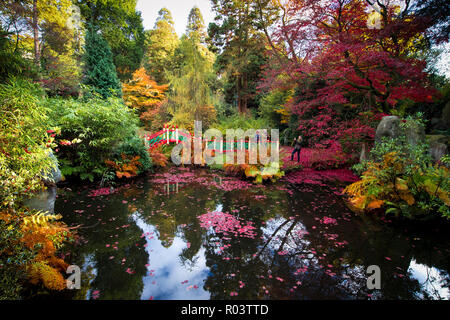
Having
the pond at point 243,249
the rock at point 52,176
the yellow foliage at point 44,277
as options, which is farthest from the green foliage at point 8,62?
the yellow foliage at point 44,277

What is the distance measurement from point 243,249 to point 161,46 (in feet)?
71.0

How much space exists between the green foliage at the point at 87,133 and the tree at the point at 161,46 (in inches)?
522

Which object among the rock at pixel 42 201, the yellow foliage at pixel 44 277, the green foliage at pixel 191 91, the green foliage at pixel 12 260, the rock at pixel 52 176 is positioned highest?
the green foliage at pixel 191 91

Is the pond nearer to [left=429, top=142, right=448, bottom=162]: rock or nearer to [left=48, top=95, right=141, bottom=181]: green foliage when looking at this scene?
[left=48, top=95, right=141, bottom=181]: green foliage

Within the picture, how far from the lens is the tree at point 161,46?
18500 mm

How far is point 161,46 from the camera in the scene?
64.8 feet

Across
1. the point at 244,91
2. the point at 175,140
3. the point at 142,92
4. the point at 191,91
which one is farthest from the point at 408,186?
the point at 142,92

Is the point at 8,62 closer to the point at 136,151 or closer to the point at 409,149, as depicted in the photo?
the point at 136,151

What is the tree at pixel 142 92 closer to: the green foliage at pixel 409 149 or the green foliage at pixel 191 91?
the green foliage at pixel 191 91

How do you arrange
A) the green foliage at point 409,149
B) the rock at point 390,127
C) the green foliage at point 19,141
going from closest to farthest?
the green foliage at point 19,141 → the green foliage at point 409,149 → the rock at point 390,127

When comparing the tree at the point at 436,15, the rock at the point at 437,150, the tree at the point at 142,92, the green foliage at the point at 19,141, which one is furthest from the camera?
the tree at the point at 142,92

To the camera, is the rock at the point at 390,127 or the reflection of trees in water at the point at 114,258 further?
the rock at the point at 390,127
